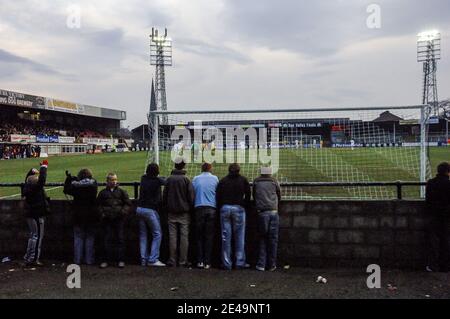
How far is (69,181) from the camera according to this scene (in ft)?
23.5

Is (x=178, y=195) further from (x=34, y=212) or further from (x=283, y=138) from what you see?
(x=283, y=138)

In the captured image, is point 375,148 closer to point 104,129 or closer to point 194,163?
point 194,163

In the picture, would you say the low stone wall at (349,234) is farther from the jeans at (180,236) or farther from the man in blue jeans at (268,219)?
the jeans at (180,236)

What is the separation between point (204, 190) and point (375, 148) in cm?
957

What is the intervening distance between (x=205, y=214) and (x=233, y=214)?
1.47ft

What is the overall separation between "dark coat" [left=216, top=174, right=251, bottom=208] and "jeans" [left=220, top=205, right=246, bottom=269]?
0.08m

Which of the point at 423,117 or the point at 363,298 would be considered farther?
the point at 423,117

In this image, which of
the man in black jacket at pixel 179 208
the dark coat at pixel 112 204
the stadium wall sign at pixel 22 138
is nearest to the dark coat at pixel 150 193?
the man in black jacket at pixel 179 208

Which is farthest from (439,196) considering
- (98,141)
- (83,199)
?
(98,141)

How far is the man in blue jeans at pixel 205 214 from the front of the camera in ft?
22.9
